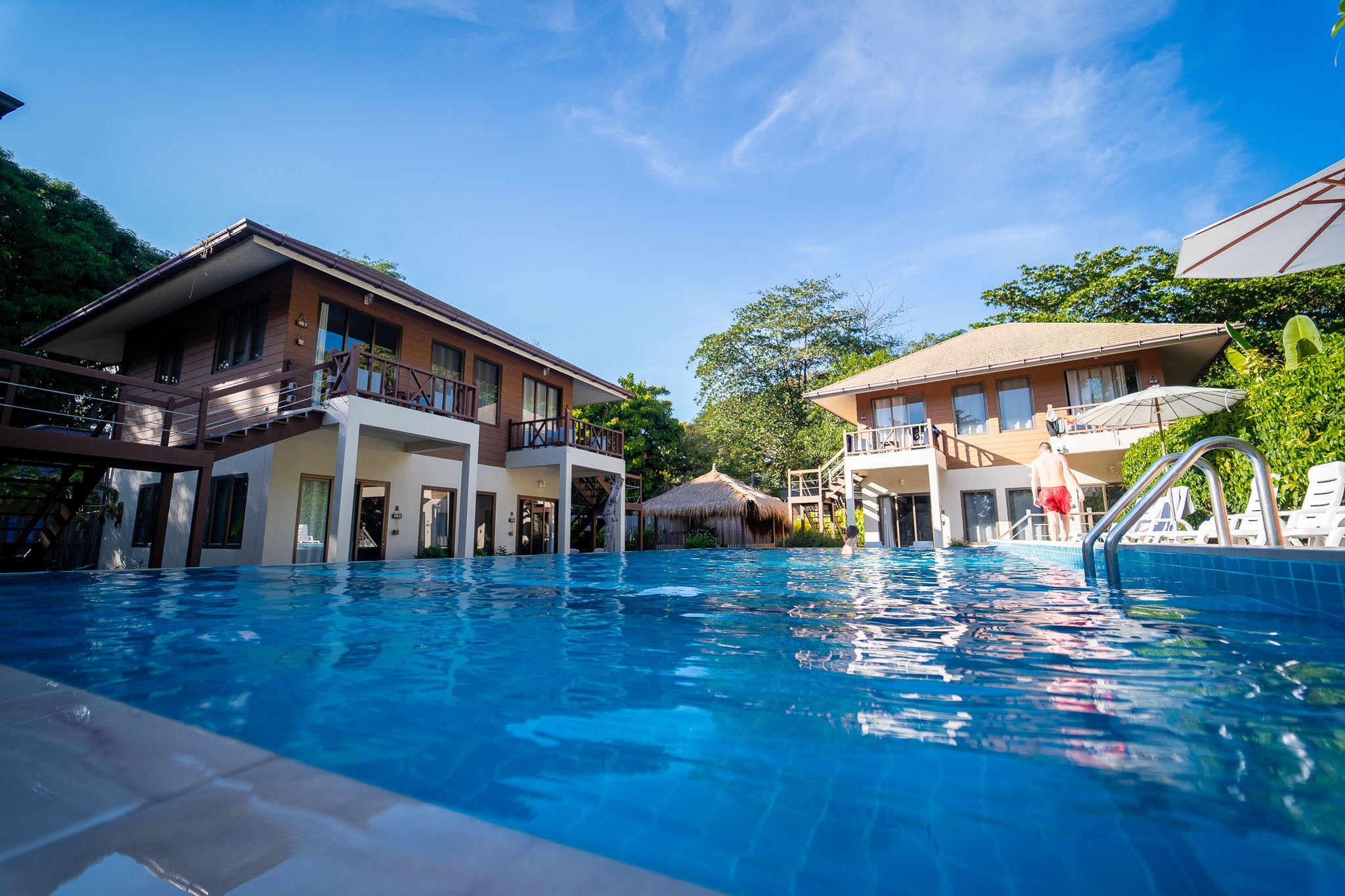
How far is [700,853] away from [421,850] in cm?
48

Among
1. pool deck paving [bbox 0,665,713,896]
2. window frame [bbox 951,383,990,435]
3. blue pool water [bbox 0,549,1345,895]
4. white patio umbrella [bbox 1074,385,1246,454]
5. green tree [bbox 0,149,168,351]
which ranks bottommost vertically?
blue pool water [bbox 0,549,1345,895]

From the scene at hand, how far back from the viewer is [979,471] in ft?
57.9

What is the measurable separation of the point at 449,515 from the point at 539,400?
14.5ft

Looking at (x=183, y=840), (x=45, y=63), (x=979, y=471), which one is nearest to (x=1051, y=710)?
(x=183, y=840)

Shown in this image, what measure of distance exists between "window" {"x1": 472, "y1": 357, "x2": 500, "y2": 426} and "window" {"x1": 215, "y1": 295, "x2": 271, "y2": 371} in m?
4.58

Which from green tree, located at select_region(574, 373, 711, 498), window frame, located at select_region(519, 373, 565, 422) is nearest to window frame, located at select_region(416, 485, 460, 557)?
window frame, located at select_region(519, 373, 565, 422)

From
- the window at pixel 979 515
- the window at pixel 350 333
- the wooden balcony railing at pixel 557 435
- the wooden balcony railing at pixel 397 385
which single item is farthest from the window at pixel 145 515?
the window at pixel 979 515

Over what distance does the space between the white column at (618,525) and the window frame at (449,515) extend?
174 inches

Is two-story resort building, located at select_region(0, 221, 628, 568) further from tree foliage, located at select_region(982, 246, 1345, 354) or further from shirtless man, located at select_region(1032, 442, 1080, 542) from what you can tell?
tree foliage, located at select_region(982, 246, 1345, 354)

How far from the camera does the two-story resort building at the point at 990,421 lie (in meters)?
16.3

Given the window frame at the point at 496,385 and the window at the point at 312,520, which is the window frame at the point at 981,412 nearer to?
the window frame at the point at 496,385

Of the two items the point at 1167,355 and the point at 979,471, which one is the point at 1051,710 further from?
the point at 1167,355

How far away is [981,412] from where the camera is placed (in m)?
18.2

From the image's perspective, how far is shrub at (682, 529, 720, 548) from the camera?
22.5 m
